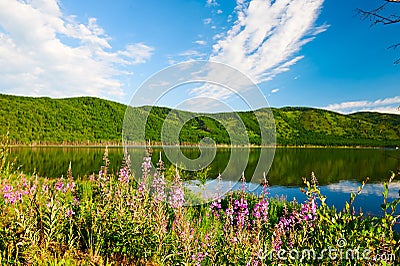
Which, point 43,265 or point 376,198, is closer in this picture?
point 43,265

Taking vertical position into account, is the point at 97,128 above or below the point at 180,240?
above

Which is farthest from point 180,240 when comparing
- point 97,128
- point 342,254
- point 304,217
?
point 97,128

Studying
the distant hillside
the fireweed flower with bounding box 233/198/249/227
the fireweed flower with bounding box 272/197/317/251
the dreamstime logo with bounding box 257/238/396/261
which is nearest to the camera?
the dreamstime logo with bounding box 257/238/396/261

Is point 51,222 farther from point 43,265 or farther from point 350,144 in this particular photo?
point 350,144

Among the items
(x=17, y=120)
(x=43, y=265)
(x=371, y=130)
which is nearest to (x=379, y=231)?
(x=43, y=265)

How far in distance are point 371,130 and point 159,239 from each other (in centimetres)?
21956

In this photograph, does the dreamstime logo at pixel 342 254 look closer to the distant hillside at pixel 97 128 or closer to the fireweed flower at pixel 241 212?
the fireweed flower at pixel 241 212

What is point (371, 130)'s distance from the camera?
7466 inches

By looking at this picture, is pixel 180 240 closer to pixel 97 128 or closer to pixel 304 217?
pixel 304 217

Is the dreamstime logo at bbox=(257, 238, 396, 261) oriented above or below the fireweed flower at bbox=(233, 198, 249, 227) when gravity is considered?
above

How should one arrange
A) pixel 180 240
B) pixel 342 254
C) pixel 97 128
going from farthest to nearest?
pixel 97 128, pixel 180 240, pixel 342 254

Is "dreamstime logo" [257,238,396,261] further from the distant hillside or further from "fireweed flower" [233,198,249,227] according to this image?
the distant hillside

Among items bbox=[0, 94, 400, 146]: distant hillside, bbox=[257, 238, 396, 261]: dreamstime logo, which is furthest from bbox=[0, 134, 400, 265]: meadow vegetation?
bbox=[0, 94, 400, 146]: distant hillside

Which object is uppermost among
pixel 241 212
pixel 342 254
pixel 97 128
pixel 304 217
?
pixel 97 128
